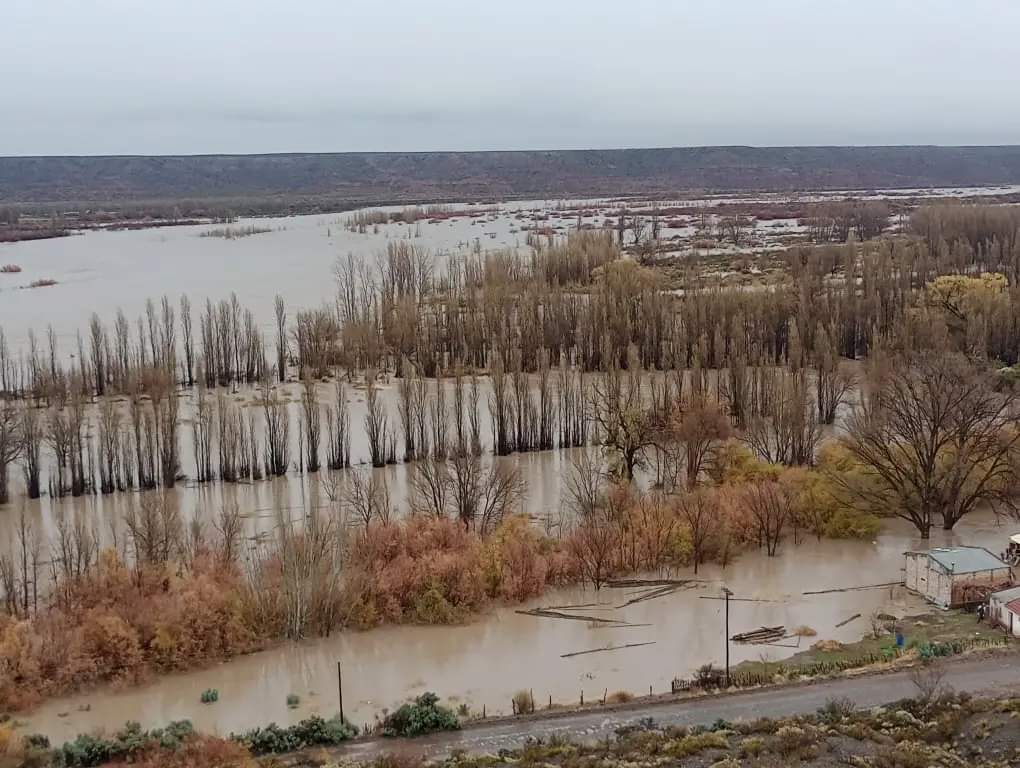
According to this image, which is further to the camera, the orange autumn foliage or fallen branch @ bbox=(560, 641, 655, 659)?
fallen branch @ bbox=(560, 641, 655, 659)

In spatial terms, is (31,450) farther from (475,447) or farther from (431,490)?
(475,447)

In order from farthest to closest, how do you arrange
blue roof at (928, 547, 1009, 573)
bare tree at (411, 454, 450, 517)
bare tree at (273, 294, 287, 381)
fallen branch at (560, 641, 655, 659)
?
bare tree at (273, 294, 287, 381), bare tree at (411, 454, 450, 517), blue roof at (928, 547, 1009, 573), fallen branch at (560, 641, 655, 659)

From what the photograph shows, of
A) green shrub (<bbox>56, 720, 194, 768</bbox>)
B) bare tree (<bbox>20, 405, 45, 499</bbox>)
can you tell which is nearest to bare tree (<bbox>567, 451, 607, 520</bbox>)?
green shrub (<bbox>56, 720, 194, 768</bbox>)

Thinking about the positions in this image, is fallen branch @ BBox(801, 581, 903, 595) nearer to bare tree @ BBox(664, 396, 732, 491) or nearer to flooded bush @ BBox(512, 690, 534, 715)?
bare tree @ BBox(664, 396, 732, 491)

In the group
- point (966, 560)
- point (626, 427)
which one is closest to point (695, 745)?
point (966, 560)

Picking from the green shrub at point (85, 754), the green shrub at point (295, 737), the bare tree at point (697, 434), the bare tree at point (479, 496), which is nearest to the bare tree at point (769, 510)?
the bare tree at point (697, 434)

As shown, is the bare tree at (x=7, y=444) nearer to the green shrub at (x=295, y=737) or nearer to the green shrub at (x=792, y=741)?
the green shrub at (x=295, y=737)
